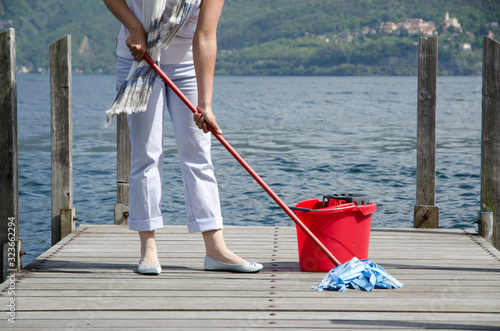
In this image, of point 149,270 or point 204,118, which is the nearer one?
point 204,118

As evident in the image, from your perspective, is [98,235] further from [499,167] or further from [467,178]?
[467,178]

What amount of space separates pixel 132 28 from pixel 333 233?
1480 mm

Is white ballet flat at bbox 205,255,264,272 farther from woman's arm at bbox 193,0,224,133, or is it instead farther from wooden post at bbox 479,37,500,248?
wooden post at bbox 479,37,500,248

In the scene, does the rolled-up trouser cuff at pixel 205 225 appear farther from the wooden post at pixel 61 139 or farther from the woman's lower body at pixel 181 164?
the wooden post at pixel 61 139

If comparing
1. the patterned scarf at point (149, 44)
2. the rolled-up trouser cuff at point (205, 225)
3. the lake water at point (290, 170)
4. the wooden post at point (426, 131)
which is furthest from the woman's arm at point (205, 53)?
the lake water at point (290, 170)

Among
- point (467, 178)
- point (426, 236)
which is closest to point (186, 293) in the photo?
point (426, 236)

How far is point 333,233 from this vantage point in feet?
11.3

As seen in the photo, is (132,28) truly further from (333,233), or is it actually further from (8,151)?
(333,233)

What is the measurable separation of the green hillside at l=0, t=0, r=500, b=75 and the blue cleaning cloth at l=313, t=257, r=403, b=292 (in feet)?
262

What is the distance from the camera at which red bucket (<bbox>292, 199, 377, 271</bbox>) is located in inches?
135

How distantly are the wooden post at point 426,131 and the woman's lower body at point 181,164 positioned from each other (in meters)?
1.81

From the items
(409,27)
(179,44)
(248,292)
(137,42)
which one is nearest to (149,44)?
(137,42)

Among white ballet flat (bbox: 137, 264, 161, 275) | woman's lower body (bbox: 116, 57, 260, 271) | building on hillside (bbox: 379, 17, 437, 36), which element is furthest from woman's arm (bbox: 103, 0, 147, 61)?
building on hillside (bbox: 379, 17, 437, 36)

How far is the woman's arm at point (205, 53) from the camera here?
3193mm
